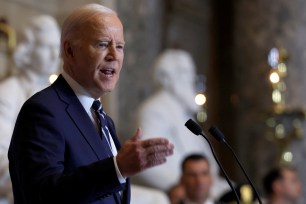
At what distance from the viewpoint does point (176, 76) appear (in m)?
6.96

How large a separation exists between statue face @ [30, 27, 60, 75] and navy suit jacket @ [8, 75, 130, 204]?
270cm

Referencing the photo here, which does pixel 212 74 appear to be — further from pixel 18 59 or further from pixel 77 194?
pixel 77 194

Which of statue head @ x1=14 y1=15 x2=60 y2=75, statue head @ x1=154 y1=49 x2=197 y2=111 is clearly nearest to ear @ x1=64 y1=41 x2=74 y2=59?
statue head @ x1=14 y1=15 x2=60 y2=75

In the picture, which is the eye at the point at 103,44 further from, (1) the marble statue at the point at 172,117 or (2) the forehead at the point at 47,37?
(1) the marble statue at the point at 172,117

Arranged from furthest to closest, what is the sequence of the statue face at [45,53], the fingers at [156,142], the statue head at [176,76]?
the statue head at [176,76] < the statue face at [45,53] < the fingers at [156,142]

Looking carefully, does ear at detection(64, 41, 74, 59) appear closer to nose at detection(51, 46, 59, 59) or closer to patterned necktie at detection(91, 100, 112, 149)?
patterned necktie at detection(91, 100, 112, 149)

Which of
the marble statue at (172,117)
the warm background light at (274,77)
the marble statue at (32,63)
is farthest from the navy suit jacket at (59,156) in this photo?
the warm background light at (274,77)

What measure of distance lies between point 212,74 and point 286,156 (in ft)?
8.12

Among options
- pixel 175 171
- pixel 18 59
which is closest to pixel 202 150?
pixel 175 171

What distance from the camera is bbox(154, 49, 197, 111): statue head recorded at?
690cm

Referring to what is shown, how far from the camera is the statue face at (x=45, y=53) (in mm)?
5195

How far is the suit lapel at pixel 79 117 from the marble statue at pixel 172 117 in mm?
3837

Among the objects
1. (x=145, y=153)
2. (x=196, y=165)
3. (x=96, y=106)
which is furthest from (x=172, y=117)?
(x=145, y=153)

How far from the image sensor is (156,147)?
214 centimetres
